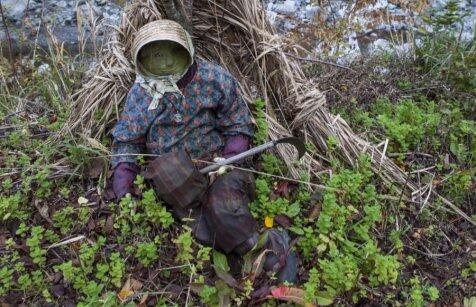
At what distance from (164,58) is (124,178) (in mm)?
746

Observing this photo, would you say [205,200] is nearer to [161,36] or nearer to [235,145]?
[235,145]

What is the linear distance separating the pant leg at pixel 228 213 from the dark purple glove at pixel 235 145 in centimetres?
34

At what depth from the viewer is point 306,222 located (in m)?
2.76

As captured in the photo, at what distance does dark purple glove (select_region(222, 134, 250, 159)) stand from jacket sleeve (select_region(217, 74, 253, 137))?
3 centimetres

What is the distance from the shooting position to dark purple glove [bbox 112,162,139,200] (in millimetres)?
2803

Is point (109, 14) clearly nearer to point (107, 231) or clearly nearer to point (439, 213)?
point (107, 231)

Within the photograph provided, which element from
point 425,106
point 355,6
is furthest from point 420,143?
point 355,6

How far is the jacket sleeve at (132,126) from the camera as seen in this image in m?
2.87

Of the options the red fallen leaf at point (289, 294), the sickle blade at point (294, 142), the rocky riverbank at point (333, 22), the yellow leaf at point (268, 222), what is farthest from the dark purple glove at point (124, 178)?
the rocky riverbank at point (333, 22)

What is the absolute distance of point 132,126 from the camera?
289 cm

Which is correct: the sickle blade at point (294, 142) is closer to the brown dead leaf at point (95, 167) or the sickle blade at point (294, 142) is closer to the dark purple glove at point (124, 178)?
the dark purple glove at point (124, 178)

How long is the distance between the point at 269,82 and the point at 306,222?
1073 millimetres

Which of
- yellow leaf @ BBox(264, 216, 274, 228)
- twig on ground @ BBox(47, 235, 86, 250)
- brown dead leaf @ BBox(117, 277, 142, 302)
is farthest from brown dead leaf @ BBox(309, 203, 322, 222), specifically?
twig on ground @ BBox(47, 235, 86, 250)

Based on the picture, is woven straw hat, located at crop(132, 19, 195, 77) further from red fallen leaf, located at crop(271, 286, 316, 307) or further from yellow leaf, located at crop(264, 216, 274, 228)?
red fallen leaf, located at crop(271, 286, 316, 307)
